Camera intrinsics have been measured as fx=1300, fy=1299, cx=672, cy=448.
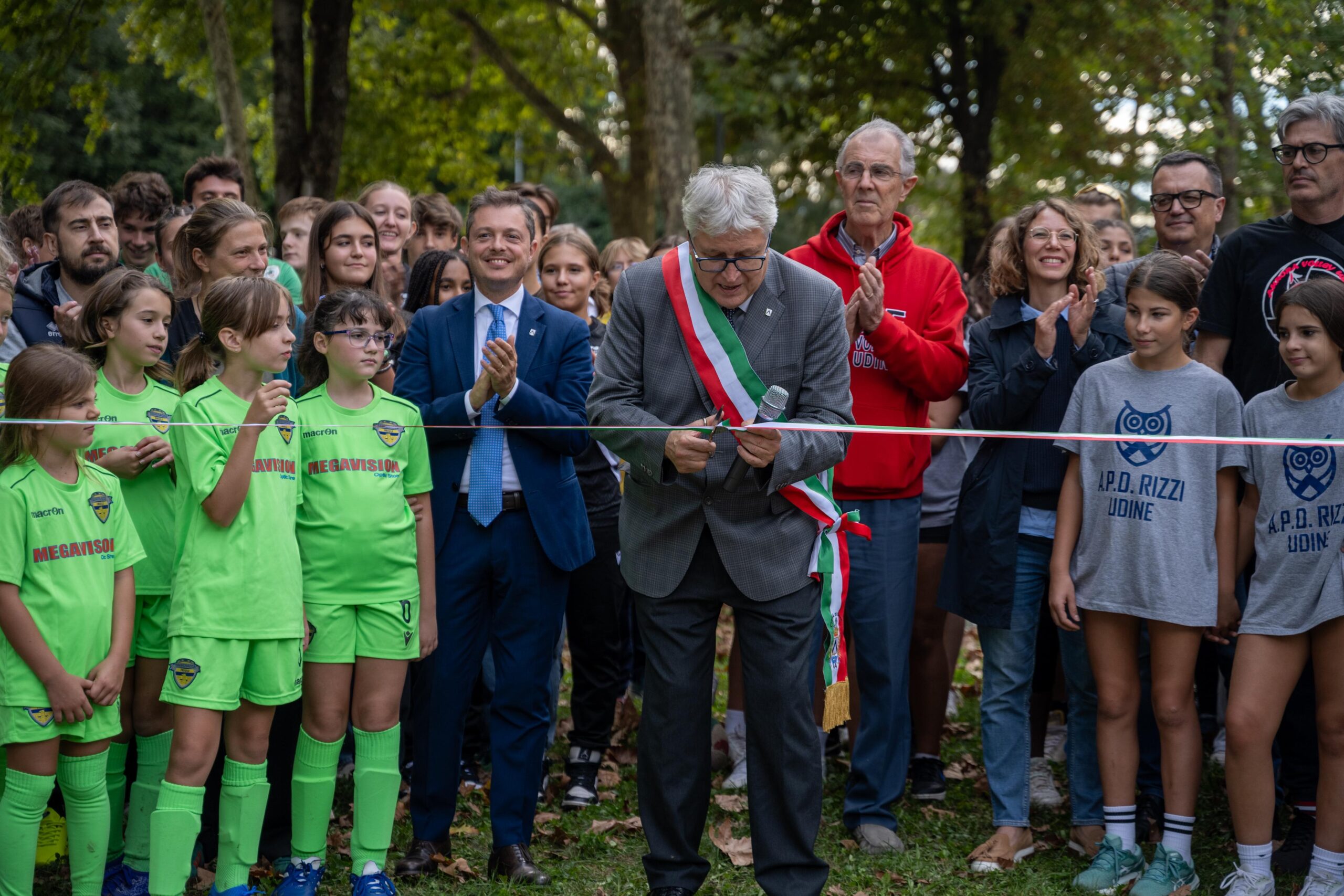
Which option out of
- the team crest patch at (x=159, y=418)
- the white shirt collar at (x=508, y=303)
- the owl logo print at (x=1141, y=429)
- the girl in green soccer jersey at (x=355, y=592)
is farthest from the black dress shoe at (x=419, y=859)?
the owl logo print at (x=1141, y=429)

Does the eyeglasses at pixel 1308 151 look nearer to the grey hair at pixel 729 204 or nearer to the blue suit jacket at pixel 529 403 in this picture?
the grey hair at pixel 729 204

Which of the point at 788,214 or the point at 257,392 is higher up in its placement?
the point at 788,214

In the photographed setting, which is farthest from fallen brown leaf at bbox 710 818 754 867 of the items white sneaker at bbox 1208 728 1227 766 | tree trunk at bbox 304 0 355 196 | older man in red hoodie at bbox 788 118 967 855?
tree trunk at bbox 304 0 355 196

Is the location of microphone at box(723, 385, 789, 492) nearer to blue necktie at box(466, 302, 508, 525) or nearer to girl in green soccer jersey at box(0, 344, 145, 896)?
blue necktie at box(466, 302, 508, 525)

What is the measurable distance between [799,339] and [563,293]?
7.60 feet

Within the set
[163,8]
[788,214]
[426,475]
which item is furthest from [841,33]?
[426,475]

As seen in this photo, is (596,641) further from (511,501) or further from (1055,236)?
(1055,236)

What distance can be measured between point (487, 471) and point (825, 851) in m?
2.02

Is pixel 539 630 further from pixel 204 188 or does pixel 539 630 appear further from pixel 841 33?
pixel 841 33

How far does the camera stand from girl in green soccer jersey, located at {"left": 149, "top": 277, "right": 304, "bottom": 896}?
4164 mm

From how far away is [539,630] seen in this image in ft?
16.0

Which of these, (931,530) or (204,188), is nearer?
(931,530)

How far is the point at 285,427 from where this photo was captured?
447 centimetres

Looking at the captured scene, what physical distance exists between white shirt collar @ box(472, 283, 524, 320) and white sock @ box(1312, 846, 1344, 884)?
3.45 meters
